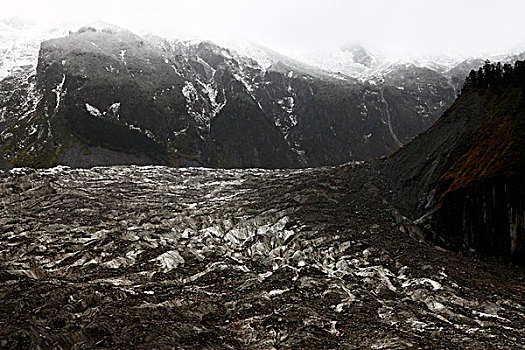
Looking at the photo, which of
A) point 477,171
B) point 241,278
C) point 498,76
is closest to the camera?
point 241,278

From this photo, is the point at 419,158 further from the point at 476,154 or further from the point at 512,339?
the point at 512,339

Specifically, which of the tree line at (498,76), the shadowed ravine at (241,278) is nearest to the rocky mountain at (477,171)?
the tree line at (498,76)

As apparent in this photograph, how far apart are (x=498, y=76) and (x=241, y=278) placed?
199ft

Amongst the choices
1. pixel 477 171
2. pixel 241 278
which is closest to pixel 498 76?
pixel 477 171

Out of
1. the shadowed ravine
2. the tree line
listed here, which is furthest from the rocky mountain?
the shadowed ravine

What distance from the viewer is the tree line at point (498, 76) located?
5957 centimetres

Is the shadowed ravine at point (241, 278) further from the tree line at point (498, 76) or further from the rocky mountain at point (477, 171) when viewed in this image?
the tree line at point (498, 76)

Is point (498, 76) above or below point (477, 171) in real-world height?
above

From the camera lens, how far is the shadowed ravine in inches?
921

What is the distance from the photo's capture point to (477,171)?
1795 inches

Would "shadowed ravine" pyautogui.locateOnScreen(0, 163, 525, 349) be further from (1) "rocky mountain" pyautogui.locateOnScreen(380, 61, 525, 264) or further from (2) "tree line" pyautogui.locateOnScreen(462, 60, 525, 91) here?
(2) "tree line" pyautogui.locateOnScreen(462, 60, 525, 91)

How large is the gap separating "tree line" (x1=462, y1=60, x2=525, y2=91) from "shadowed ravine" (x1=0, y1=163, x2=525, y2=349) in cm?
2761

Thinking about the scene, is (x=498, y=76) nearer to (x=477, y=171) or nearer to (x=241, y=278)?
(x=477, y=171)

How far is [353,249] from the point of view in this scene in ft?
146
